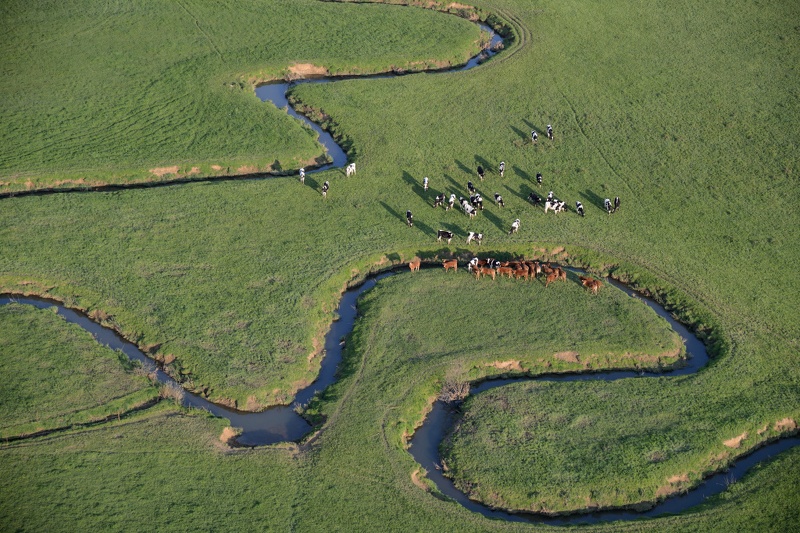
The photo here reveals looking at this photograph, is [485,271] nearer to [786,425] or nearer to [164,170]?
[786,425]

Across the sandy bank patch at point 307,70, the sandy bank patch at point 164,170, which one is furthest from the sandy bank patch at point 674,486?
the sandy bank patch at point 307,70

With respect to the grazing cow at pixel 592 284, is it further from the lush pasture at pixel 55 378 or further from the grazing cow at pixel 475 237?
the lush pasture at pixel 55 378

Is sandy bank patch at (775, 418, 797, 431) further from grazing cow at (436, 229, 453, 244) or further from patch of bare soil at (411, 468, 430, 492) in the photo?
grazing cow at (436, 229, 453, 244)

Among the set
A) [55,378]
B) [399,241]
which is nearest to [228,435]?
[55,378]

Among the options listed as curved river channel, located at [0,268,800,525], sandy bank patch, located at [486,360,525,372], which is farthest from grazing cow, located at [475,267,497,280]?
sandy bank patch, located at [486,360,525,372]

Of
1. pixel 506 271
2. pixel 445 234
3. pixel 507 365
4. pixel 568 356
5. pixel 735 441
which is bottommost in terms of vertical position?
pixel 507 365

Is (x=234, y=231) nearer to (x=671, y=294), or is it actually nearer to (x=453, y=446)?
(x=453, y=446)
